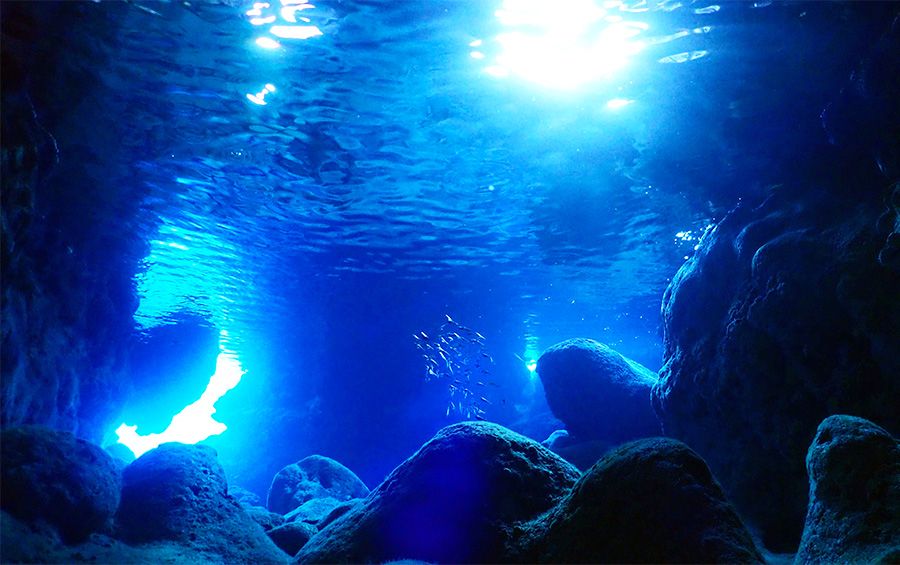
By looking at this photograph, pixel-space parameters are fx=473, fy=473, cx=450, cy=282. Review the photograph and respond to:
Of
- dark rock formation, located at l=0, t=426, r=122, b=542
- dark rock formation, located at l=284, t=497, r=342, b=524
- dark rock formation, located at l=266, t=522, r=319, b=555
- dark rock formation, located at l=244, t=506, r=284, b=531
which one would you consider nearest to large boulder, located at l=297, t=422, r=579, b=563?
dark rock formation, located at l=0, t=426, r=122, b=542

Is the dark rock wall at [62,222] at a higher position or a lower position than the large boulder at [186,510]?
higher

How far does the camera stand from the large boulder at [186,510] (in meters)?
6.98

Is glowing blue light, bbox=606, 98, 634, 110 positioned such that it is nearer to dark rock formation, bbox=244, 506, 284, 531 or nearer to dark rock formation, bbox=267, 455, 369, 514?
dark rock formation, bbox=244, 506, 284, 531

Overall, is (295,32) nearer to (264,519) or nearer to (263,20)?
(263,20)

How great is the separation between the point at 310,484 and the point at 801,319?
16.1m

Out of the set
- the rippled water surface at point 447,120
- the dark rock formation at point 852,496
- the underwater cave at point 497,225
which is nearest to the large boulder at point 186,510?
the underwater cave at point 497,225

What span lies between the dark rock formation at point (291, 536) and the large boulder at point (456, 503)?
4.02 metres

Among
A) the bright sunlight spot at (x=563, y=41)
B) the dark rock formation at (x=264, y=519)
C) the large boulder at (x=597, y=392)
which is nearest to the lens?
the bright sunlight spot at (x=563, y=41)

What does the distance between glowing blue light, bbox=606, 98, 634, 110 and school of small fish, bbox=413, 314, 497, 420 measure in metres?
16.9

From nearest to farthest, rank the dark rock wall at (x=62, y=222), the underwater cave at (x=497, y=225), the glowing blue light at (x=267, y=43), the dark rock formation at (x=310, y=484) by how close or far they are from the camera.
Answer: the underwater cave at (x=497, y=225) < the dark rock wall at (x=62, y=222) < the glowing blue light at (x=267, y=43) < the dark rock formation at (x=310, y=484)

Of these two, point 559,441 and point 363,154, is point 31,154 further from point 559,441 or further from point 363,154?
point 559,441

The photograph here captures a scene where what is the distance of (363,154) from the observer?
12.4 metres

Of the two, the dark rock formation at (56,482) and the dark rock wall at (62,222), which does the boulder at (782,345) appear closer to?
the dark rock formation at (56,482)

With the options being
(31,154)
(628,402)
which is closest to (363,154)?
(31,154)
